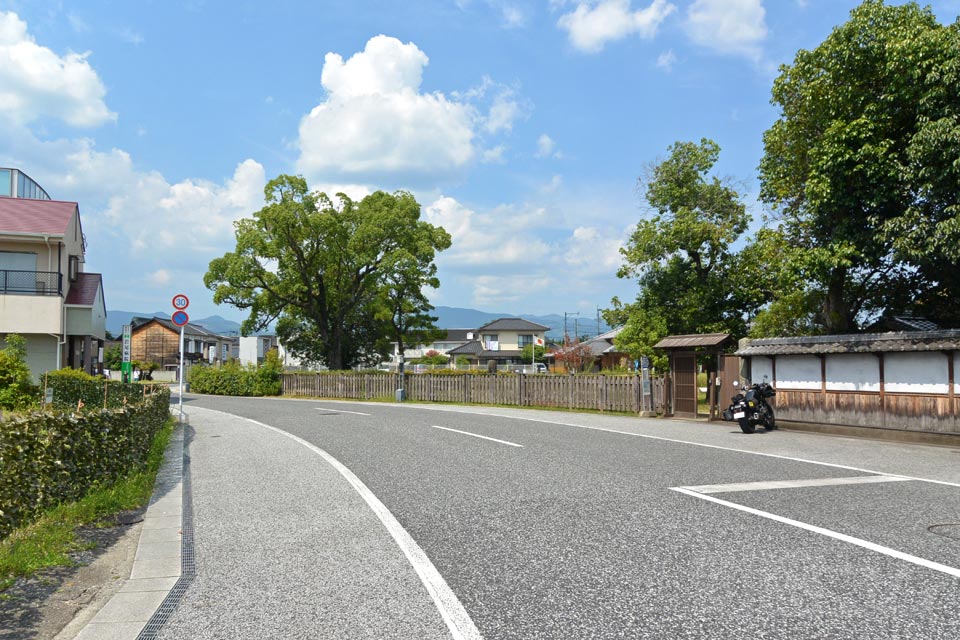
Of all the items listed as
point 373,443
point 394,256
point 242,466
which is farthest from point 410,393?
point 242,466

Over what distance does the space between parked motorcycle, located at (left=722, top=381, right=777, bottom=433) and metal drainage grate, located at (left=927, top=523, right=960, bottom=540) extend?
393 inches

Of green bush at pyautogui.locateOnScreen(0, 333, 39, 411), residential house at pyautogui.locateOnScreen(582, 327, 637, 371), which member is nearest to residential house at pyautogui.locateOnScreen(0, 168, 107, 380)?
green bush at pyautogui.locateOnScreen(0, 333, 39, 411)

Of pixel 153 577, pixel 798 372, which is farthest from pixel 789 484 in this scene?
pixel 798 372

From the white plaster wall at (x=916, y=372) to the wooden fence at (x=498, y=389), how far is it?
7.36 metres

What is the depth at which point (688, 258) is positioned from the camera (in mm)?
26547

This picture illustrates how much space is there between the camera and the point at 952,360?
13.6 metres

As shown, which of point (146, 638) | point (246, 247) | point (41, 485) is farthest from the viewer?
point (246, 247)

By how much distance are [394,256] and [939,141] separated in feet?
96.8

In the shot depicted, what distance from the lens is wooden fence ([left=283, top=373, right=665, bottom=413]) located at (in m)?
22.4

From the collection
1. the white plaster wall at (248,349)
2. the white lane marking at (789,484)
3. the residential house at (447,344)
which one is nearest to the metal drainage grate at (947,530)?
the white lane marking at (789,484)

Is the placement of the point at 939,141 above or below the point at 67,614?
above

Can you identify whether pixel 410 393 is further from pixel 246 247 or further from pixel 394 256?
pixel 246 247

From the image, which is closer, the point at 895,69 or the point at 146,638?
the point at 146,638

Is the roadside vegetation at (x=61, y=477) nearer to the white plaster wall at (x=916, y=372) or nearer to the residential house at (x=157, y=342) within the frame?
the white plaster wall at (x=916, y=372)
